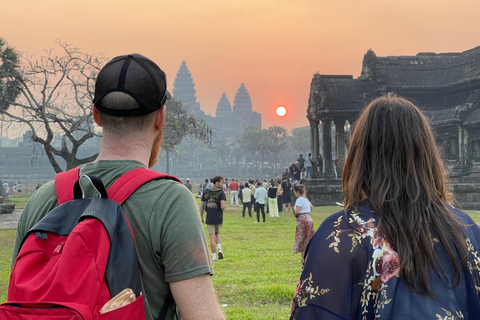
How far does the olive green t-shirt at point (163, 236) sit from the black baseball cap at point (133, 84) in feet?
0.82

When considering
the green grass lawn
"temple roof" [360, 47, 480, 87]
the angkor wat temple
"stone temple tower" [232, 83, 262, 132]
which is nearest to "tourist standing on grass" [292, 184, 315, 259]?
the green grass lawn

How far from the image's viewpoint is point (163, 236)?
5.28ft

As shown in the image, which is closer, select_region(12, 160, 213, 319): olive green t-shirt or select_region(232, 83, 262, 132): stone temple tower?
select_region(12, 160, 213, 319): olive green t-shirt

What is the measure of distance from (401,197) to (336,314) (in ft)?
1.52

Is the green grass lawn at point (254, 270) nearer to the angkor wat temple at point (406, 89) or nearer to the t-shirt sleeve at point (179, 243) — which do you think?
the t-shirt sleeve at point (179, 243)

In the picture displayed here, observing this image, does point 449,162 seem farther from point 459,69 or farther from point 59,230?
point 59,230

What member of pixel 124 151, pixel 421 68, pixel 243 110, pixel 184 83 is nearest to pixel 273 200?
pixel 421 68

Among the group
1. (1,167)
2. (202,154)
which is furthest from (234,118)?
(1,167)

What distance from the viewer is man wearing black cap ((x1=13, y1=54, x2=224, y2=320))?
5.26 ft

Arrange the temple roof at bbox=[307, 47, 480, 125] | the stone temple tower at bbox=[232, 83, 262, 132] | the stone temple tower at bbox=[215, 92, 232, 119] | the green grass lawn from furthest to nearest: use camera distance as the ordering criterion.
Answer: the stone temple tower at bbox=[215, 92, 232, 119] < the stone temple tower at bbox=[232, 83, 262, 132] < the temple roof at bbox=[307, 47, 480, 125] < the green grass lawn

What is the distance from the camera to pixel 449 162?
24.5m

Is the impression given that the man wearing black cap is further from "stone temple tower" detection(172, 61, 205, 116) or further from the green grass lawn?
"stone temple tower" detection(172, 61, 205, 116)

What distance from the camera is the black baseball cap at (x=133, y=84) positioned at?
1.73 metres

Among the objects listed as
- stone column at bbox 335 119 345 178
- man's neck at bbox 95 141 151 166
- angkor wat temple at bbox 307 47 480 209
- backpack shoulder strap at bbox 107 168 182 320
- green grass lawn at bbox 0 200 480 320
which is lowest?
green grass lawn at bbox 0 200 480 320
